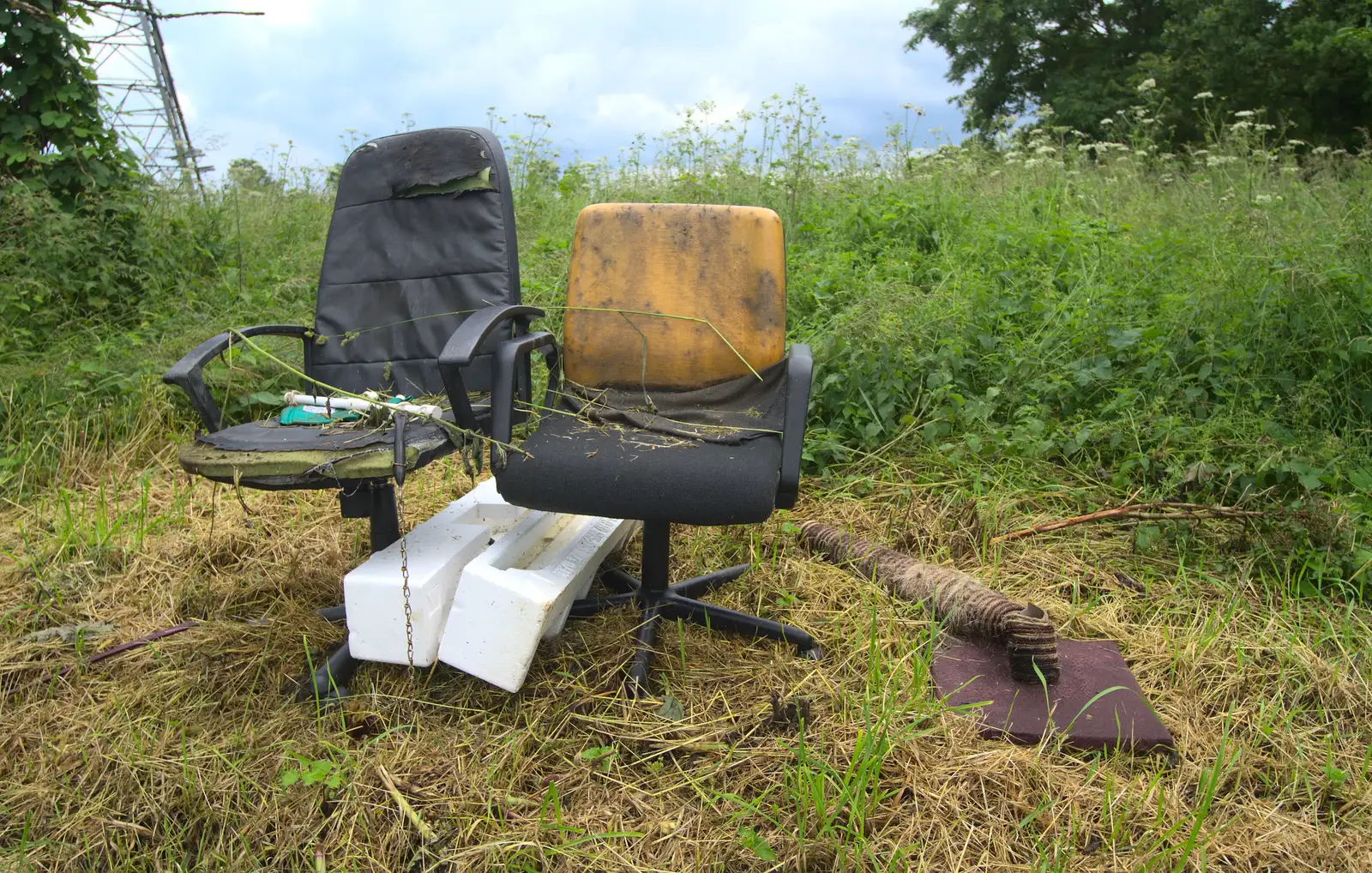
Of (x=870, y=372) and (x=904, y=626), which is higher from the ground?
(x=870, y=372)

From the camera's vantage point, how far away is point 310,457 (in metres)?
1.77

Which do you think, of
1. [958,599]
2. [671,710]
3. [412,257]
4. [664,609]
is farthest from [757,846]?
[412,257]

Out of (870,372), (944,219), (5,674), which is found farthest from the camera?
(944,219)

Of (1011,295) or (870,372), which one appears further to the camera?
(1011,295)

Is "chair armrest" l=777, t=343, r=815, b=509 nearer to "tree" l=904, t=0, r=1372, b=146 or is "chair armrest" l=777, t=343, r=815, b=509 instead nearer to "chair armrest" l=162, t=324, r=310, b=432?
"chair armrest" l=162, t=324, r=310, b=432

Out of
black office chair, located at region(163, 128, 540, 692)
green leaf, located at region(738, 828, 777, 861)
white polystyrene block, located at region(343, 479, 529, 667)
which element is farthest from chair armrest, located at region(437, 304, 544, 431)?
green leaf, located at region(738, 828, 777, 861)

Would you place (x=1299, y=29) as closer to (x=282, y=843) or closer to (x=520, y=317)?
(x=520, y=317)

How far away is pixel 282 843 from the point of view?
1.58 m

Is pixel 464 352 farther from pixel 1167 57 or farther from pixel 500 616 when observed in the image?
pixel 1167 57

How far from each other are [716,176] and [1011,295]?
2060mm

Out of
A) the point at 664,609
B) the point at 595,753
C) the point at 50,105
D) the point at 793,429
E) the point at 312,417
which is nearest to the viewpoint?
the point at 595,753

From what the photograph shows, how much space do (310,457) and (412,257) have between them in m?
0.80

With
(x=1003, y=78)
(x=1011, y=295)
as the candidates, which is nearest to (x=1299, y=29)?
(x=1003, y=78)

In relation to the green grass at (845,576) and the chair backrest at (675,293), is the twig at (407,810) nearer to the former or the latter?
the green grass at (845,576)
